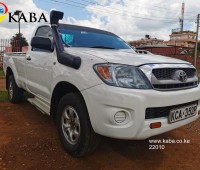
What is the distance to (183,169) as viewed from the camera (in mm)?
3062

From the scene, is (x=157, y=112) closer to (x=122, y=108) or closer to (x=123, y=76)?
(x=122, y=108)

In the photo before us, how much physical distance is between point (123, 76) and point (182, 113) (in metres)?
0.94

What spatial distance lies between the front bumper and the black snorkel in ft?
1.48

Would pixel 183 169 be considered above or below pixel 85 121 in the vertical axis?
below

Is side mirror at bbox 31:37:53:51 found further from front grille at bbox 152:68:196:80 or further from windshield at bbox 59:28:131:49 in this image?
front grille at bbox 152:68:196:80

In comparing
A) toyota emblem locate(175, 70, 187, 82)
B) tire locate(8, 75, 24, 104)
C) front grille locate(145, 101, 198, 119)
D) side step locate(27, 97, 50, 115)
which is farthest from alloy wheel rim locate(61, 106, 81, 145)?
tire locate(8, 75, 24, 104)

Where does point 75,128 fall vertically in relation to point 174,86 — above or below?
below

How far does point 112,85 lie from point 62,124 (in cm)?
110

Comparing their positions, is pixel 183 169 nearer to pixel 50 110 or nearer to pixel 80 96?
pixel 80 96

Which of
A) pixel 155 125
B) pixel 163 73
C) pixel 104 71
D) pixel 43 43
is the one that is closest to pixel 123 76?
pixel 104 71

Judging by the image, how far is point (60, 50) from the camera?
134 inches

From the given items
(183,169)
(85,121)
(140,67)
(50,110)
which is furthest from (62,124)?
(183,169)

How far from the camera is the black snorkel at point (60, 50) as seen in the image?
3.00 m

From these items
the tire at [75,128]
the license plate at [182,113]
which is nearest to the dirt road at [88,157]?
the tire at [75,128]
